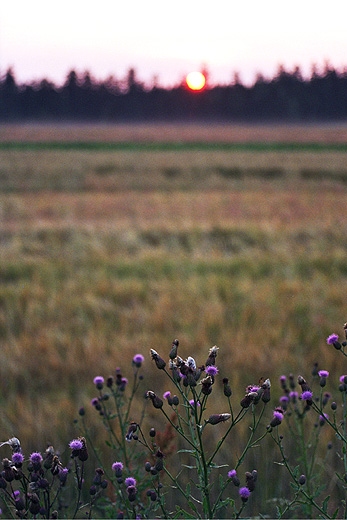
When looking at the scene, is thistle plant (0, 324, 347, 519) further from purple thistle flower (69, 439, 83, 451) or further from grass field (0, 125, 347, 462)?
grass field (0, 125, 347, 462)

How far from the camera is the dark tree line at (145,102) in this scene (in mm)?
67750

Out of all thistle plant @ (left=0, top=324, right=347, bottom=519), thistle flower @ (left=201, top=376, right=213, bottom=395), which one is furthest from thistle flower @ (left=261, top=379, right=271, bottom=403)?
thistle flower @ (left=201, top=376, right=213, bottom=395)

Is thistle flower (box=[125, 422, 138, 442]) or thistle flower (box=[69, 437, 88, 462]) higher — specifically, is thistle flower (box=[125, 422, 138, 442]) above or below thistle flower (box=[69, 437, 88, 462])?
below

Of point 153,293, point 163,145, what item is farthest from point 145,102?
point 153,293

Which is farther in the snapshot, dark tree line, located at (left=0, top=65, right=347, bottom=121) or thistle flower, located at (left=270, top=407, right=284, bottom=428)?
dark tree line, located at (left=0, top=65, right=347, bottom=121)

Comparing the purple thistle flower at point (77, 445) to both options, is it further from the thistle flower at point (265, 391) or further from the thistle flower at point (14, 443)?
the thistle flower at point (265, 391)

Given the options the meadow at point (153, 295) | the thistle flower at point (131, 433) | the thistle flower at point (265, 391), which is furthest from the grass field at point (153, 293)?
the thistle flower at point (265, 391)

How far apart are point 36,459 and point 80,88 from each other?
80.3m

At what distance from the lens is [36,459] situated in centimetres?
103

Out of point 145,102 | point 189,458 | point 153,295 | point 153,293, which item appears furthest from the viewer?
point 145,102

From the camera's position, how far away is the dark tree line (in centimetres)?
6775

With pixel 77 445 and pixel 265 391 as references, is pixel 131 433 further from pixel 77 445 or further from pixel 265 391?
pixel 265 391

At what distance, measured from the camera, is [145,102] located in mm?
79125

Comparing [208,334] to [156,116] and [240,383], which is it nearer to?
[240,383]
